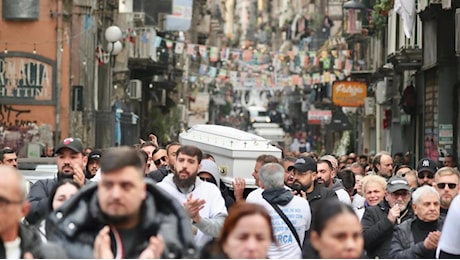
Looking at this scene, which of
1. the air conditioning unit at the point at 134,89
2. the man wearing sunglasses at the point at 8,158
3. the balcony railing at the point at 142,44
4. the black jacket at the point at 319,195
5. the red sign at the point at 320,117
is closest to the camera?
the black jacket at the point at 319,195

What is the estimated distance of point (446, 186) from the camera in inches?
556

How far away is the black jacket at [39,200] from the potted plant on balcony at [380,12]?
2570 centimetres

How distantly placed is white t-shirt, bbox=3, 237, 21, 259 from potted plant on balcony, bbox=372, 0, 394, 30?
1191 inches

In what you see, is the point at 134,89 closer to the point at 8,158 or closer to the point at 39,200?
the point at 8,158

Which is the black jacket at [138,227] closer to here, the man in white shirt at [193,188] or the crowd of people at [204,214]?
the crowd of people at [204,214]

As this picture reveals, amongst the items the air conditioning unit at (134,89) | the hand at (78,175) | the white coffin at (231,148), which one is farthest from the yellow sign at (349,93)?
the hand at (78,175)

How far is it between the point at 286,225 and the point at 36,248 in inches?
217

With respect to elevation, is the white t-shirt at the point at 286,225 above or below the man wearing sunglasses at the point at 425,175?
below

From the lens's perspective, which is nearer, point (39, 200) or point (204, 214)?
point (39, 200)

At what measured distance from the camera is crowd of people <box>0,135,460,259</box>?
24.0ft

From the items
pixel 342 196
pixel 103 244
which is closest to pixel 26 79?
pixel 342 196

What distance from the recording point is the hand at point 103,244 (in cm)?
746

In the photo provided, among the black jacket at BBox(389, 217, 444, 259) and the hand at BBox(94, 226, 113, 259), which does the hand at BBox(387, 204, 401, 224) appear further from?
the hand at BBox(94, 226, 113, 259)

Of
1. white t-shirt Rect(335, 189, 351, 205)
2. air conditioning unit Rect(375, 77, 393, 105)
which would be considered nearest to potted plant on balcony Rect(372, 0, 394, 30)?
air conditioning unit Rect(375, 77, 393, 105)
